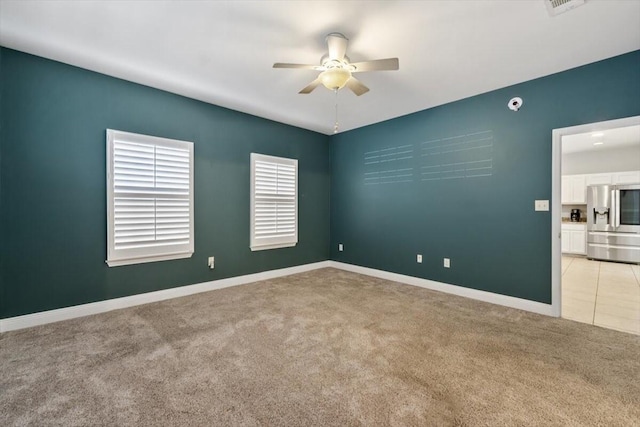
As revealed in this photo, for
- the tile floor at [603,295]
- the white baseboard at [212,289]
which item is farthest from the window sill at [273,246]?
the tile floor at [603,295]

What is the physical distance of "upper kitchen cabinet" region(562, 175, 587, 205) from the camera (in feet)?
22.1

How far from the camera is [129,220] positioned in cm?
324

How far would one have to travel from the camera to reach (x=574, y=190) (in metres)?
6.89

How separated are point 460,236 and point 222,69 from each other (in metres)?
3.68

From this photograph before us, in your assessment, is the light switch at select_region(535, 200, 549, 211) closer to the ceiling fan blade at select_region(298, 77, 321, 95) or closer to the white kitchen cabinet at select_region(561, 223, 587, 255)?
the ceiling fan blade at select_region(298, 77, 321, 95)

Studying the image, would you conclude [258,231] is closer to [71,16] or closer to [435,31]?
[71,16]

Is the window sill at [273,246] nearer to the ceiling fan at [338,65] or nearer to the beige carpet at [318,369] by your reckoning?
the beige carpet at [318,369]

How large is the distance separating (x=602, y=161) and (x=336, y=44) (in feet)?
25.9

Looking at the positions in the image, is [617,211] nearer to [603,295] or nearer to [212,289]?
[603,295]

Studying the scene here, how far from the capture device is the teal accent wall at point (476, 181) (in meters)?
3.00

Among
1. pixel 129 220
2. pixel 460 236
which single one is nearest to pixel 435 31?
pixel 460 236

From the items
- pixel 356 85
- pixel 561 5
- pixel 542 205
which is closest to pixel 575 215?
pixel 542 205

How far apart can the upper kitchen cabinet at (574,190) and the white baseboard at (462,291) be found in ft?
17.5

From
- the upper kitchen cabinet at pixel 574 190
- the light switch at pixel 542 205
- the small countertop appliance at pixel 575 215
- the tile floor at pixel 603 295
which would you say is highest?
the upper kitchen cabinet at pixel 574 190
